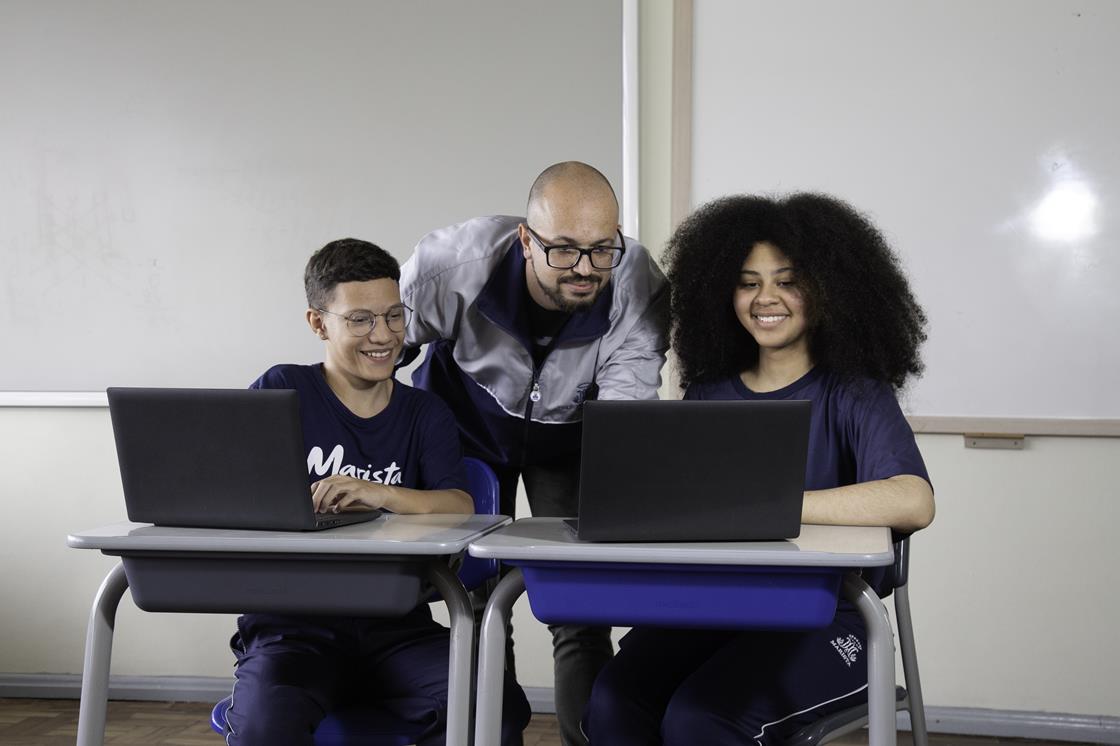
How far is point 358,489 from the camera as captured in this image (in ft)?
5.55

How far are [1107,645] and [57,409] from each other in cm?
313

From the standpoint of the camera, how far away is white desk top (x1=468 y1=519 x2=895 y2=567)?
1229 mm

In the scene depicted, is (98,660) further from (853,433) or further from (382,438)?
(853,433)

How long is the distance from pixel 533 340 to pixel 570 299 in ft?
0.64

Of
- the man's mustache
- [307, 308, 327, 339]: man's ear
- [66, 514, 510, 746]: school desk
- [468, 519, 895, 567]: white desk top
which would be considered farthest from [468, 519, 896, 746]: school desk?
[307, 308, 327, 339]: man's ear

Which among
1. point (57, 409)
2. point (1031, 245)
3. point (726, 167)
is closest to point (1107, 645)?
point (1031, 245)

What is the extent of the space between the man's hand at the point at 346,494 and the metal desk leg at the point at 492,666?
0.37 metres

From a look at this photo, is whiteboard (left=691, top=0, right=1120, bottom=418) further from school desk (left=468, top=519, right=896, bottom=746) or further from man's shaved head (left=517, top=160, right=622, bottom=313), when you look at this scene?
school desk (left=468, top=519, right=896, bottom=746)

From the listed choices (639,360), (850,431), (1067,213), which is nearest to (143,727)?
(639,360)

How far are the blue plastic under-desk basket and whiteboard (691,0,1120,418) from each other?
5.70 ft

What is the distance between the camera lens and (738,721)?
149cm

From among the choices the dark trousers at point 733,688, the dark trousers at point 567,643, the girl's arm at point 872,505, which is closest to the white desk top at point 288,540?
the dark trousers at point 733,688

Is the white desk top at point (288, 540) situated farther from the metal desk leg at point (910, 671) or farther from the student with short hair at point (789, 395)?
the metal desk leg at point (910, 671)

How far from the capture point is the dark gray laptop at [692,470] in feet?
4.12
